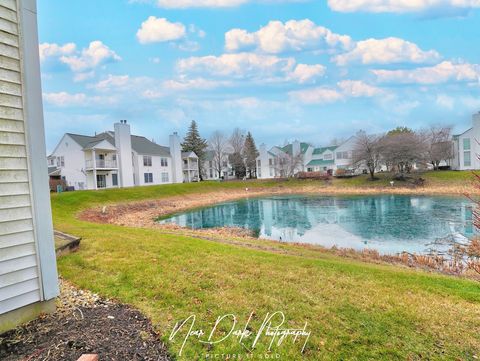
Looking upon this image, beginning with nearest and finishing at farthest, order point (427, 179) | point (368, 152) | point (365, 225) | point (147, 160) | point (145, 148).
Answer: point (365, 225), point (427, 179), point (147, 160), point (145, 148), point (368, 152)

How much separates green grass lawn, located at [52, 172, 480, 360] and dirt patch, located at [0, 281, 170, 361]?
227mm

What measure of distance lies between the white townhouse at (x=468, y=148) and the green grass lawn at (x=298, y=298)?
1730 inches

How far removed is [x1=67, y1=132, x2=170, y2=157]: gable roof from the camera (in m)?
31.7

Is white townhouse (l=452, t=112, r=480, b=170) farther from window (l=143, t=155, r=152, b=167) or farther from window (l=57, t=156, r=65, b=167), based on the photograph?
window (l=57, t=156, r=65, b=167)

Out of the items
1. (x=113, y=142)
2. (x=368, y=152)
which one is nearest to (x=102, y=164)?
(x=113, y=142)

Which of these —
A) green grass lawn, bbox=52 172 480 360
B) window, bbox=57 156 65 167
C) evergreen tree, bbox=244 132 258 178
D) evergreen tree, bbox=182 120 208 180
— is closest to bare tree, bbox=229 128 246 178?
evergreen tree, bbox=244 132 258 178

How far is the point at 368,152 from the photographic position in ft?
137

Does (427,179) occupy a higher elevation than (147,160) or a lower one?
lower

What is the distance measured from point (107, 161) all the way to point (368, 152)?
3566cm

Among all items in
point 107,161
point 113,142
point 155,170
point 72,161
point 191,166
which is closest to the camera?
point 72,161

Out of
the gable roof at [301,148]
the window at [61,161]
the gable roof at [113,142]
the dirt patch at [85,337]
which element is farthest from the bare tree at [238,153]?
the dirt patch at [85,337]

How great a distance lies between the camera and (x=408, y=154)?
3856 cm

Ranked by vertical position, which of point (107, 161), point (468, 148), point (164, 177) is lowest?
point (164, 177)

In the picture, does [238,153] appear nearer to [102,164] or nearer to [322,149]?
[322,149]
